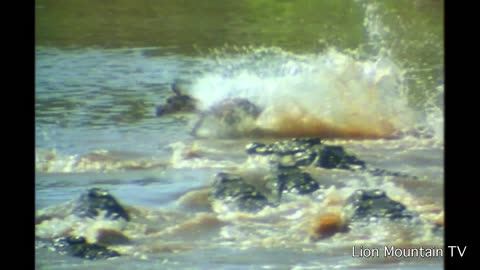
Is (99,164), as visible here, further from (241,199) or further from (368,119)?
(368,119)

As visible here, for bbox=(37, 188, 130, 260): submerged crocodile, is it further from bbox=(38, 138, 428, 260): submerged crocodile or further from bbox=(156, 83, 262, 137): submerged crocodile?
bbox=(156, 83, 262, 137): submerged crocodile

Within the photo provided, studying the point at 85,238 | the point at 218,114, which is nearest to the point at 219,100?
the point at 218,114

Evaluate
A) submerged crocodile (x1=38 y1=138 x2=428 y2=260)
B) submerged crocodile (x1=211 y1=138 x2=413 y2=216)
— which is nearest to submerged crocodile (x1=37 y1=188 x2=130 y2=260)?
submerged crocodile (x1=38 y1=138 x2=428 y2=260)

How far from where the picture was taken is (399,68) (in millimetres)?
2162

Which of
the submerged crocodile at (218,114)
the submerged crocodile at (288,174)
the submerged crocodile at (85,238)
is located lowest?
the submerged crocodile at (85,238)

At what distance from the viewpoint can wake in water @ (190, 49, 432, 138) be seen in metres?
2.12

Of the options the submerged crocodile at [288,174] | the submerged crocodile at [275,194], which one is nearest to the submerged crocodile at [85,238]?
the submerged crocodile at [275,194]

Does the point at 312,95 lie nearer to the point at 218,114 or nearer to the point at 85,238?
the point at 218,114

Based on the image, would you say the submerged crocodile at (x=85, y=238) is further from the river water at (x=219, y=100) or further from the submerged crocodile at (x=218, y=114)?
the submerged crocodile at (x=218, y=114)

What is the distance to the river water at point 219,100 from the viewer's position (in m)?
2.08

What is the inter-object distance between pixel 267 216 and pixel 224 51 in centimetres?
50

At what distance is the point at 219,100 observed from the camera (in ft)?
6.94
